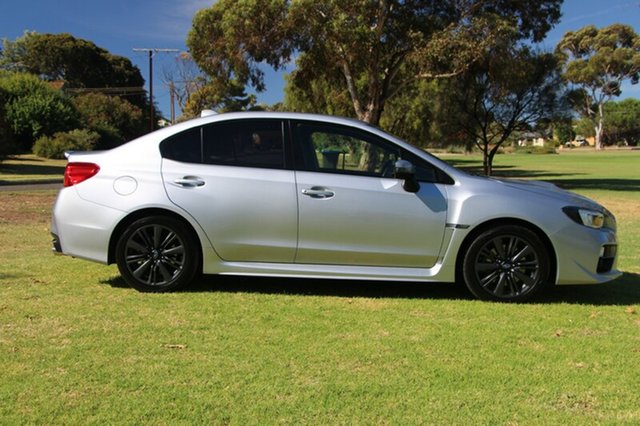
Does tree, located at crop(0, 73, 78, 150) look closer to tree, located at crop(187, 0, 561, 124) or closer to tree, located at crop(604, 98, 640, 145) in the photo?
tree, located at crop(187, 0, 561, 124)

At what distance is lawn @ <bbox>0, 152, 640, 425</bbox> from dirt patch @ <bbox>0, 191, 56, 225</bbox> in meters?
5.90

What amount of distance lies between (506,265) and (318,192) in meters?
1.84

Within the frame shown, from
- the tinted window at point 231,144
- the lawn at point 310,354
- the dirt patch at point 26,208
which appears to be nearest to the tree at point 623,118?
the dirt patch at point 26,208

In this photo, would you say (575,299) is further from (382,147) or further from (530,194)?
(382,147)

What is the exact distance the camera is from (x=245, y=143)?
5484mm

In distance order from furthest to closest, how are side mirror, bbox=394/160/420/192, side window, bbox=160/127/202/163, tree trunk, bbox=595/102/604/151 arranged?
tree trunk, bbox=595/102/604/151 → side window, bbox=160/127/202/163 → side mirror, bbox=394/160/420/192

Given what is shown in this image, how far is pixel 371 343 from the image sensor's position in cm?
419

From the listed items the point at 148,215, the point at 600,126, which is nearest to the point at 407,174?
the point at 148,215

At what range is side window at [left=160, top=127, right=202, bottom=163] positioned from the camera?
Answer: 216 inches

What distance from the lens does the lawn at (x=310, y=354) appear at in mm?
3176

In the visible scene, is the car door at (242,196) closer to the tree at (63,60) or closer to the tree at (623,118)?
the tree at (63,60)

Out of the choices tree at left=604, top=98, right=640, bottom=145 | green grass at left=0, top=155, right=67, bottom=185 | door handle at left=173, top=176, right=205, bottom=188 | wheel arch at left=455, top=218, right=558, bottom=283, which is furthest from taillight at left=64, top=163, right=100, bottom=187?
tree at left=604, top=98, right=640, bottom=145

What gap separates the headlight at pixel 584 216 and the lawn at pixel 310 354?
0.76 meters

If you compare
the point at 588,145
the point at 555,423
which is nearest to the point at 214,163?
the point at 555,423
